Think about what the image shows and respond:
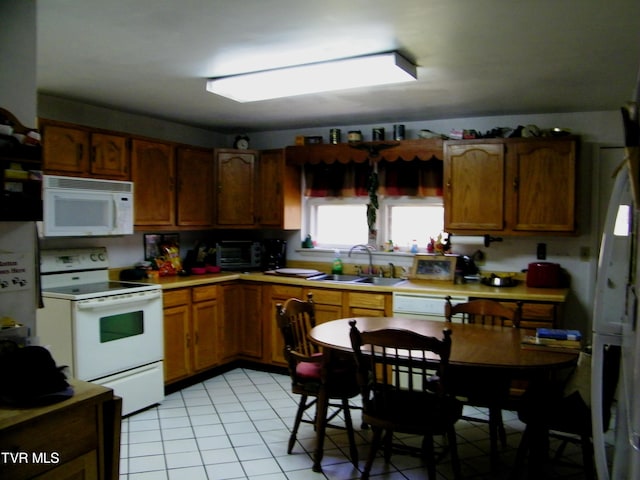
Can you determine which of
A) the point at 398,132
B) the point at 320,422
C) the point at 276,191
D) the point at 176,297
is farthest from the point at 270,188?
the point at 320,422

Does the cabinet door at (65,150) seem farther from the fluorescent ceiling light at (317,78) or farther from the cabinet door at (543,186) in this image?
the cabinet door at (543,186)

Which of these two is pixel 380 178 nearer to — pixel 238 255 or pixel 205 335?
pixel 238 255

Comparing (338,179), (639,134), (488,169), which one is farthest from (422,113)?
(639,134)

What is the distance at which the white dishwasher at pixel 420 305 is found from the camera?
3.82 meters

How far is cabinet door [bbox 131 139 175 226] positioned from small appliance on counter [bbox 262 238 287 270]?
1.05 meters

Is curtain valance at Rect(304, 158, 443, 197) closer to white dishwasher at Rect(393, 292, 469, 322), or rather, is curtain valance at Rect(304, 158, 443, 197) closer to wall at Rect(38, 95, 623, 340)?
wall at Rect(38, 95, 623, 340)

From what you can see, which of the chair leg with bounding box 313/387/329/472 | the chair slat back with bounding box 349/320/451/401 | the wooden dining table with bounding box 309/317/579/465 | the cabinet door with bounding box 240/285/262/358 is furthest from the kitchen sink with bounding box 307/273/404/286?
the chair slat back with bounding box 349/320/451/401

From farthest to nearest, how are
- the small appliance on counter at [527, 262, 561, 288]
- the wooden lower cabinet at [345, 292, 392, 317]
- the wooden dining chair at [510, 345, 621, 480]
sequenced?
the wooden lower cabinet at [345, 292, 392, 317]
the small appliance on counter at [527, 262, 561, 288]
the wooden dining chair at [510, 345, 621, 480]

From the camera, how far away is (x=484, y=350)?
2541mm

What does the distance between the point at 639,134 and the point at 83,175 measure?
139 inches

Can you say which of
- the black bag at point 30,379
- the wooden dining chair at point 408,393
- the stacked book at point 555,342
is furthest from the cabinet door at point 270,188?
the black bag at point 30,379

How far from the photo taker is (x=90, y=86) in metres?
3.46

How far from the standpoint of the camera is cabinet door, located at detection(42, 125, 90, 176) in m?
3.48

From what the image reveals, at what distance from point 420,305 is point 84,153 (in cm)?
277
